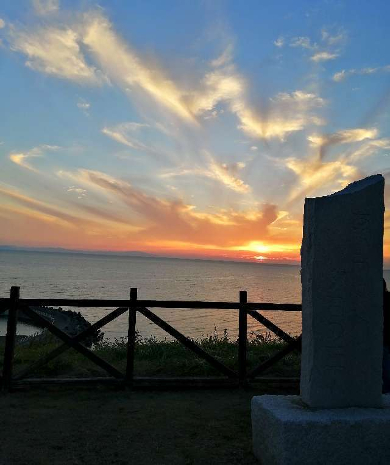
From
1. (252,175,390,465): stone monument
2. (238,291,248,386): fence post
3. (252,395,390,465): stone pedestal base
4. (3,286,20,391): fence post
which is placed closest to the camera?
(252,395,390,465): stone pedestal base

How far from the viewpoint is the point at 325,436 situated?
438 centimetres

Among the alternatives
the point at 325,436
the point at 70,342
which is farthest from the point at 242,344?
the point at 325,436

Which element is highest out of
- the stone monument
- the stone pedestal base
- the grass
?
the stone monument

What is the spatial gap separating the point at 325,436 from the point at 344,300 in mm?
1510

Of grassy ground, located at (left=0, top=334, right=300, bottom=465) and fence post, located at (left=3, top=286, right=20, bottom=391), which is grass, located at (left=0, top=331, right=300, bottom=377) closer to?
grassy ground, located at (left=0, top=334, right=300, bottom=465)

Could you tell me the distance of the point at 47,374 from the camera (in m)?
8.61

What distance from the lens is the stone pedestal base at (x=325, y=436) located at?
14.2 ft

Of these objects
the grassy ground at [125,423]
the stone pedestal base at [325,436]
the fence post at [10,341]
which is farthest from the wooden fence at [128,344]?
the stone pedestal base at [325,436]

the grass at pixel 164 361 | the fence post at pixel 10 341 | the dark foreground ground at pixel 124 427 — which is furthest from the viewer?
the grass at pixel 164 361

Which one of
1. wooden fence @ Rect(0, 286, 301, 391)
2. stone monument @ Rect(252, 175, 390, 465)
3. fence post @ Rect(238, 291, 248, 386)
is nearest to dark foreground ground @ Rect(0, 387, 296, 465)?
wooden fence @ Rect(0, 286, 301, 391)

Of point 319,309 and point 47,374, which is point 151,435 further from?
point 47,374

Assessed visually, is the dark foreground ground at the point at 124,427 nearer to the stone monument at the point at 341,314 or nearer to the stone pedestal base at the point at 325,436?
the stone pedestal base at the point at 325,436

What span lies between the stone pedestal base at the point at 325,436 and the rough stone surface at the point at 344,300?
277 millimetres

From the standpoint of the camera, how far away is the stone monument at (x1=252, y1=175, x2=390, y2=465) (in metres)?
4.79
